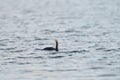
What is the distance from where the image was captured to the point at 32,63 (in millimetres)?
36281

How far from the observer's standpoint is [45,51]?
41.0 metres

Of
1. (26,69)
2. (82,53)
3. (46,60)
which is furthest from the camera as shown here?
(82,53)

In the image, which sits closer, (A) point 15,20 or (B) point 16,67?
(B) point 16,67

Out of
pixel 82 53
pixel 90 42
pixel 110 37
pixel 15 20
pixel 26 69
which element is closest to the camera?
pixel 26 69

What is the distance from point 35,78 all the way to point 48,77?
0.85 meters

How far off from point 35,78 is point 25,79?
68cm

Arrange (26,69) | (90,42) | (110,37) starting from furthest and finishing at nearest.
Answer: (110,37) → (90,42) → (26,69)

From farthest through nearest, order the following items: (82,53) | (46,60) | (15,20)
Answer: (15,20)
(82,53)
(46,60)

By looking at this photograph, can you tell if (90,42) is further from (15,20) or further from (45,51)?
(15,20)

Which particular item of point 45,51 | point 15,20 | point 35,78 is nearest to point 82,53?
point 45,51

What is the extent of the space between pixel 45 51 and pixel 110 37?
32.7 feet

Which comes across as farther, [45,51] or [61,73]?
[45,51]

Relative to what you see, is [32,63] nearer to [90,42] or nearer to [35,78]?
[35,78]

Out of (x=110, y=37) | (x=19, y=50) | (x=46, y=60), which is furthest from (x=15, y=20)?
(x=46, y=60)
